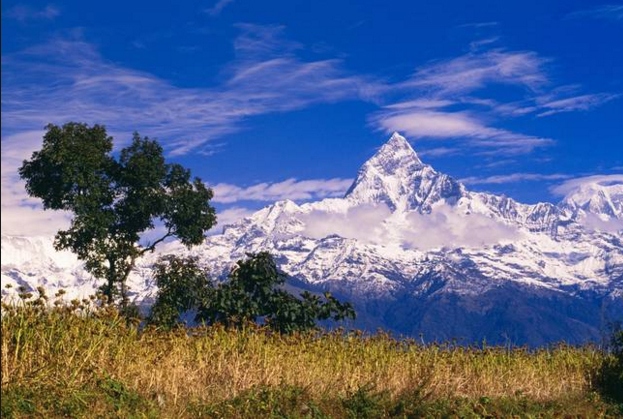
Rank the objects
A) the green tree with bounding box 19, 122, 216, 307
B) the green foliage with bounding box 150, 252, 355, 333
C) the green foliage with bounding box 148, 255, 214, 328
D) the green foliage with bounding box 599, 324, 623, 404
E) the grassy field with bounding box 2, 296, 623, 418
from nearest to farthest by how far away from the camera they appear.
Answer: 1. the grassy field with bounding box 2, 296, 623, 418
2. the green foliage with bounding box 599, 324, 623, 404
3. the green foliage with bounding box 150, 252, 355, 333
4. the green foliage with bounding box 148, 255, 214, 328
5. the green tree with bounding box 19, 122, 216, 307

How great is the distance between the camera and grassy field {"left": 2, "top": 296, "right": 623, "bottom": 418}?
1222 cm

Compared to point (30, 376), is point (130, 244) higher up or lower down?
higher up

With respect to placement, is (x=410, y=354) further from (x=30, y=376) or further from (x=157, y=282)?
(x=157, y=282)

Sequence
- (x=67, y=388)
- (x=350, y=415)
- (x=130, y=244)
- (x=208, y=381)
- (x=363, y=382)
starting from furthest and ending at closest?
(x=130, y=244), (x=363, y=382), (x=208, y=381), (x=350, y=415), (x=67, y=388)

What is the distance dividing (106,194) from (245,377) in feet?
88.0

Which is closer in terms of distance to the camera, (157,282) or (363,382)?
(363,382)

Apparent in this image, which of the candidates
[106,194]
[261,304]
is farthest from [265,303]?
[106,194]

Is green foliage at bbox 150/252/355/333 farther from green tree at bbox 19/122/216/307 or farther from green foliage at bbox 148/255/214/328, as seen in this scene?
green tree at bbox 19/122/216/307

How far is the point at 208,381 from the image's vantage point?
14484 millimetres

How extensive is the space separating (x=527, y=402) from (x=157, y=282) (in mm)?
19341

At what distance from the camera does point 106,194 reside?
129 feet

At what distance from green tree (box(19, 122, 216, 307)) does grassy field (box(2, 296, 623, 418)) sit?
21407mm

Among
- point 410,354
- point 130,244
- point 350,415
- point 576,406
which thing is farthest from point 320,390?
point 130,244

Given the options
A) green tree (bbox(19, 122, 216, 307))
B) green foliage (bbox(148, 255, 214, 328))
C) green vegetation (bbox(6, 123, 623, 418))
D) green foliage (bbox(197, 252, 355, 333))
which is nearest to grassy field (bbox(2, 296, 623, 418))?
green vegetation (bbox(6, 123, 623, 418))
